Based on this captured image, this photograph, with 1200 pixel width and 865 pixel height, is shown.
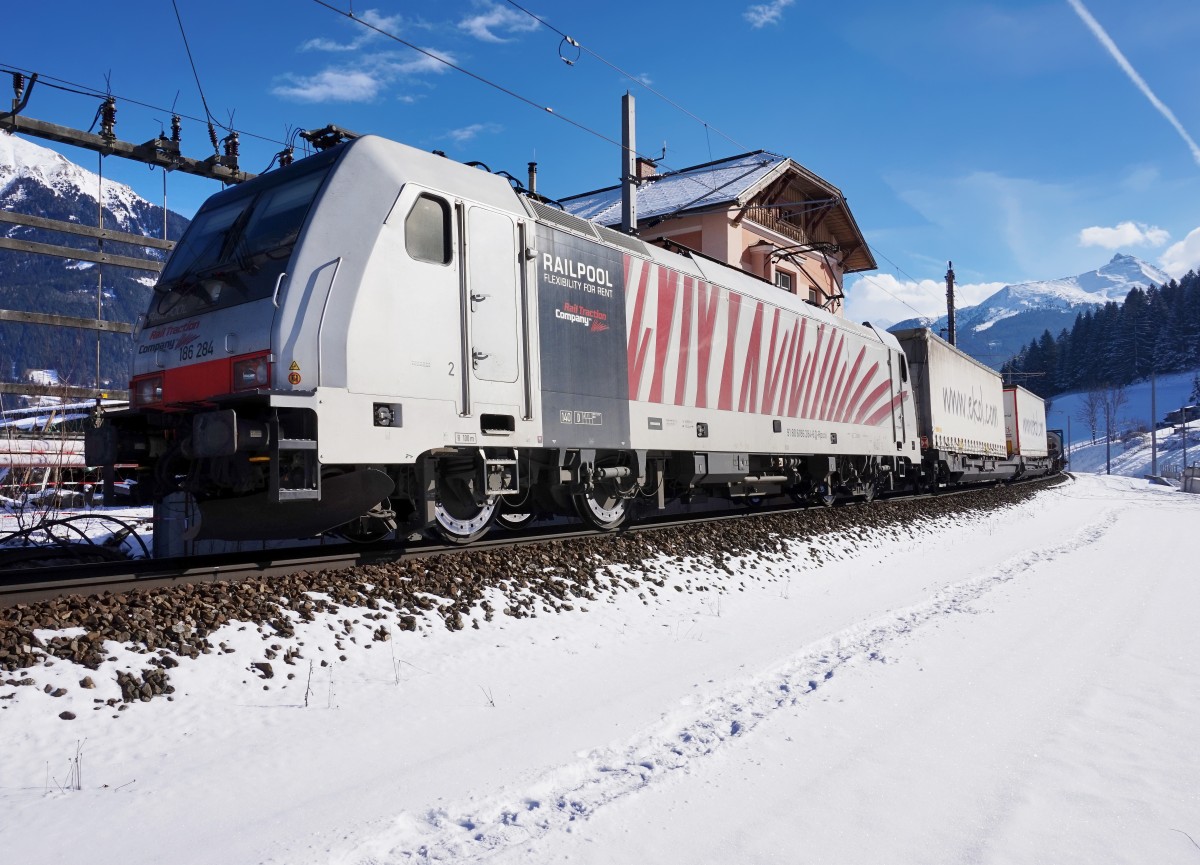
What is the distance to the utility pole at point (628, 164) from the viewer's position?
1469cm

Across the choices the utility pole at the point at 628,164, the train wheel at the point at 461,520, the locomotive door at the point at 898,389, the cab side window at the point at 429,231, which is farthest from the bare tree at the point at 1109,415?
the cab side window at the point at 429,231

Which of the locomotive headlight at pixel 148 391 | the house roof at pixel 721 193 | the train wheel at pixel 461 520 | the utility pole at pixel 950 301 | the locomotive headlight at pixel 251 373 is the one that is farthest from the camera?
the utility pole at pixel 950 301

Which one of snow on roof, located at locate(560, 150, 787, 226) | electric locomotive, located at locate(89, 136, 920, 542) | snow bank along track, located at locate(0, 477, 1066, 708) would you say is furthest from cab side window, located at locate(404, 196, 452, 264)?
snow on roof, located at locate(560, 150, 787, 226)

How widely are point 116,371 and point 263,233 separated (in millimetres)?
104691

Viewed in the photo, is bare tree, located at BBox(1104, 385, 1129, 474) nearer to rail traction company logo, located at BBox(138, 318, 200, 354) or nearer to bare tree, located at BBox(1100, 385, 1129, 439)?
bare tree, located at BBox(1100, 385, 1129, 439)

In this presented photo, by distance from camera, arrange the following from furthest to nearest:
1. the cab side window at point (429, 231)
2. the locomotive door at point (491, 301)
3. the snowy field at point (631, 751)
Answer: the locomotive door at point (491, 301) < the cab side window at point (429, 231) < the snowy field at point (631, 751)

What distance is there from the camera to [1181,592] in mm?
8992

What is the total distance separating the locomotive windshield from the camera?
6508 millimetres

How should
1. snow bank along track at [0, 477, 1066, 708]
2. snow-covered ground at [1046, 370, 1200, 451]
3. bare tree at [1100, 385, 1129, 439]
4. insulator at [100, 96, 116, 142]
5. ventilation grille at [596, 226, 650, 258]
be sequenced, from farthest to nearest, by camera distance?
snow-covered ground at [1046, 370, 1200, 451] < bare tree at [1100, 385, 1129, 439] < insulator at [100, 96, 116, 142] < ventilation grille at [596, 226, 650, 258] < snow bank along track at [0, 477, 1066, 708]

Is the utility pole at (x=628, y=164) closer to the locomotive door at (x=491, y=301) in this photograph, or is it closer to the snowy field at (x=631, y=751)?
the locomotive door at (x=491, y=301)

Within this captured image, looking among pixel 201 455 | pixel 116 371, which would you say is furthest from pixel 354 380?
pixel 116 371

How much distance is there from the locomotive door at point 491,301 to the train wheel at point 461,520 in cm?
119

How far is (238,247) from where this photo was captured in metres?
6.90

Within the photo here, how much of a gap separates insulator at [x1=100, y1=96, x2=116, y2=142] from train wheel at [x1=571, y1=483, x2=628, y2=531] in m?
9.79
